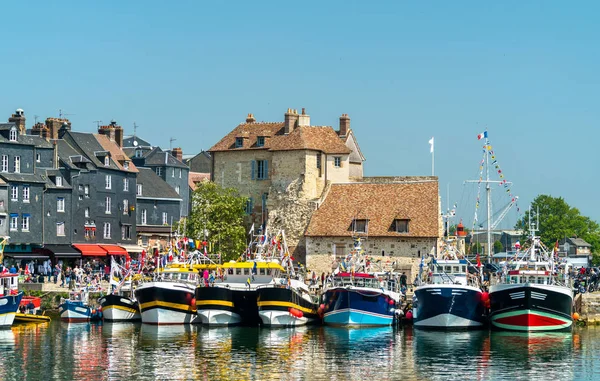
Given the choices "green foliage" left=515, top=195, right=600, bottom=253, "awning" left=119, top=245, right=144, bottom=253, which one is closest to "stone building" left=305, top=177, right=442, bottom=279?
"awning" left=119, top=245, right=144, bottom=253

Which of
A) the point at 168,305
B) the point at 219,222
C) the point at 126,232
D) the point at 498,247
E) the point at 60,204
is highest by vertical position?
the point at 60,204

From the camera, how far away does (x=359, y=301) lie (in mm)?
54438

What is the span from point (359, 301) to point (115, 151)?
34107 mm

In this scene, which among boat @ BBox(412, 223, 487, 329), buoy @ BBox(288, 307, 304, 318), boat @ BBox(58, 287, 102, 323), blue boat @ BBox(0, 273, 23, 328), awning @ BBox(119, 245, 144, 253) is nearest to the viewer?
boat @ BBox(412, 223, 487, 329)

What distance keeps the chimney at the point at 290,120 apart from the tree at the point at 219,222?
567cm

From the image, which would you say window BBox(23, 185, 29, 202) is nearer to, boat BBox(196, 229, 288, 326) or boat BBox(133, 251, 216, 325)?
boat BBox(133, 251, 216, 325)

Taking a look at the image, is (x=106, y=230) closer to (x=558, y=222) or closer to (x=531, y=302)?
(x=531, y=302)

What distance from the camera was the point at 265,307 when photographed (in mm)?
54594

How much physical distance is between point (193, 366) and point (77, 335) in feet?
40.7

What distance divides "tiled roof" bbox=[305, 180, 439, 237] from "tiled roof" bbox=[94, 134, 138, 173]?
18373 millimetres

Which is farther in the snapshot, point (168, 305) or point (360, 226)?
point (360, 226)

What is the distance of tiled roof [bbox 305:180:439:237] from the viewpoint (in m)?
66.9

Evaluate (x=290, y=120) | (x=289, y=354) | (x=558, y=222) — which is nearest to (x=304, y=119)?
(x=290, y=120)

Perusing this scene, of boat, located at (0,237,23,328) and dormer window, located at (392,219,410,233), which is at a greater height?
dormer window, located at (392,219,410,233)
